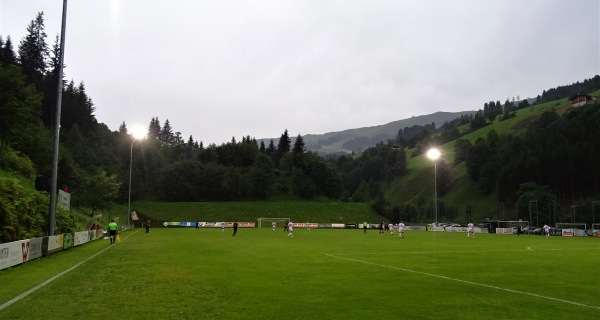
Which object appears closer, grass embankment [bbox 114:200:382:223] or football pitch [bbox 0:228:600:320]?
football pitch [bbox 0:228:600:320]

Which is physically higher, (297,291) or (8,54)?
(8,54)

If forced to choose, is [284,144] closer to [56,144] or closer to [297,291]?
[56,144]

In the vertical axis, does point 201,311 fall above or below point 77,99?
below

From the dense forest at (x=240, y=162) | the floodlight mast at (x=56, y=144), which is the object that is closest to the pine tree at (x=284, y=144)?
the dense forest at (x=240, y=162)

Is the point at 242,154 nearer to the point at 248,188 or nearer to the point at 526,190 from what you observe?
the point at 248,188

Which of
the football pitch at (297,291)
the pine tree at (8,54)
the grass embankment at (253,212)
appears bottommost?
the football pitch at (297,291)

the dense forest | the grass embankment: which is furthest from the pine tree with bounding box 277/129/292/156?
the grass embankment

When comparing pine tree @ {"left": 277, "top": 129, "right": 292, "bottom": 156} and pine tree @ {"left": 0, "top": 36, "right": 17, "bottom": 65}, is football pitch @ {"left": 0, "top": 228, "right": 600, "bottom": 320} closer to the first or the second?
pine tree @ {"left": 0, "top": 36, "right": 17, "bottom": 65}

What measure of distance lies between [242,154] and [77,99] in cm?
5971

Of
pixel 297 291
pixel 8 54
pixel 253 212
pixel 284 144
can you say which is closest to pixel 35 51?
pixel 8 54

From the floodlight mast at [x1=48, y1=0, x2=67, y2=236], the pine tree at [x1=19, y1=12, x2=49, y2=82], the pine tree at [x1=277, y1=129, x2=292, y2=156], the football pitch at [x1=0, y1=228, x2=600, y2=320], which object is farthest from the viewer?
the pine tree at [x1=277, y1=129, x2=292, y2=156]

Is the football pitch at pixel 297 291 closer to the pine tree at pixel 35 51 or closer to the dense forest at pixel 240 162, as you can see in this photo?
the dense forest at pixel 240 162

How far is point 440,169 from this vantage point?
195125 millimetres

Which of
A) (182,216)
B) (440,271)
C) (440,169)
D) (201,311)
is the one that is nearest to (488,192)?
(440,169)
